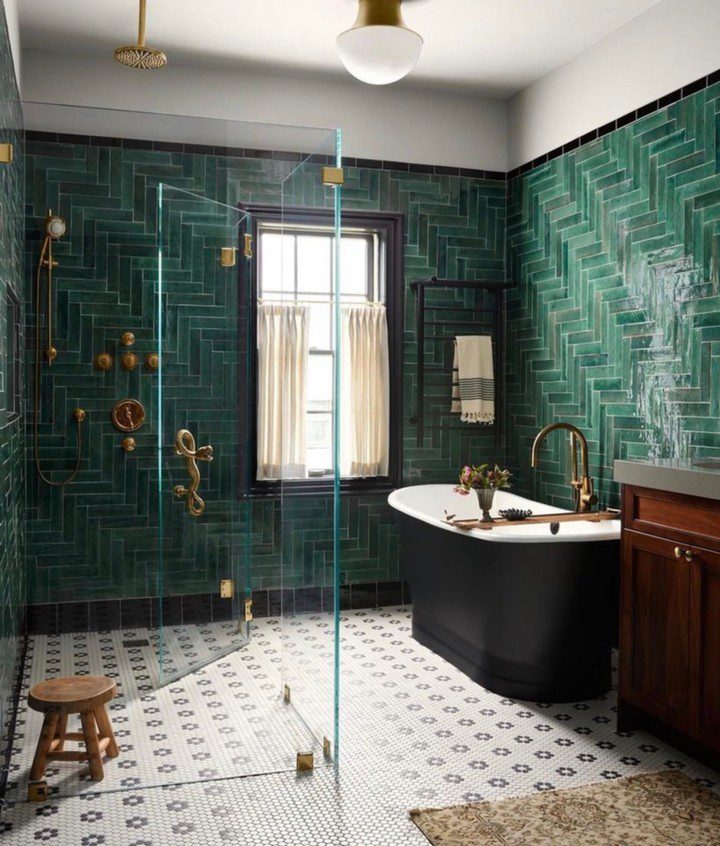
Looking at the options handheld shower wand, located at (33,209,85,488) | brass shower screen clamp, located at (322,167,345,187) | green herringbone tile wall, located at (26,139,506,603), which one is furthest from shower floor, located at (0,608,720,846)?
brass shower screen clamp, located at (322,167,345,187)

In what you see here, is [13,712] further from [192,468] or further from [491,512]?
[491,512]

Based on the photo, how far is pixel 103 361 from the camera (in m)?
2.89

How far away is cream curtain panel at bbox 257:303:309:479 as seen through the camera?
3.07 metres

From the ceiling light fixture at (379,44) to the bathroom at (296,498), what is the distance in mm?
19

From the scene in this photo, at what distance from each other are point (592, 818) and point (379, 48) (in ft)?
9.82

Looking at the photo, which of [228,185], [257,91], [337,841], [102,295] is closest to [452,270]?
[257,91]

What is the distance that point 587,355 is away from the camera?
4613 millimetres

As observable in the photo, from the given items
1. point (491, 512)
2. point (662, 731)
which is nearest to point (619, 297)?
point (491, 512)

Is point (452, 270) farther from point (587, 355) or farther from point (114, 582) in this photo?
point (114, 582)

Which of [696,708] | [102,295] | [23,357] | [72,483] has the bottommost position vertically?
[696,708]

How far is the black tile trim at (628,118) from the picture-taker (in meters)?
3.73

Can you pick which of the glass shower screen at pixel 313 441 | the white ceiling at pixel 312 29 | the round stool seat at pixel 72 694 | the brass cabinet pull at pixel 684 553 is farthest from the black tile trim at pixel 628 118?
the round stool seat at pixel 72 694

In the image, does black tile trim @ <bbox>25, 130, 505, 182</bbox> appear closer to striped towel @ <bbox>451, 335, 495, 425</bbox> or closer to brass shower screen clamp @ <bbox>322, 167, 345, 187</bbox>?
brass shower screen clamp @ <bbox>322, 167, 345, 187</bbox>

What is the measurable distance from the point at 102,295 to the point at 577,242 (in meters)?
2.83
